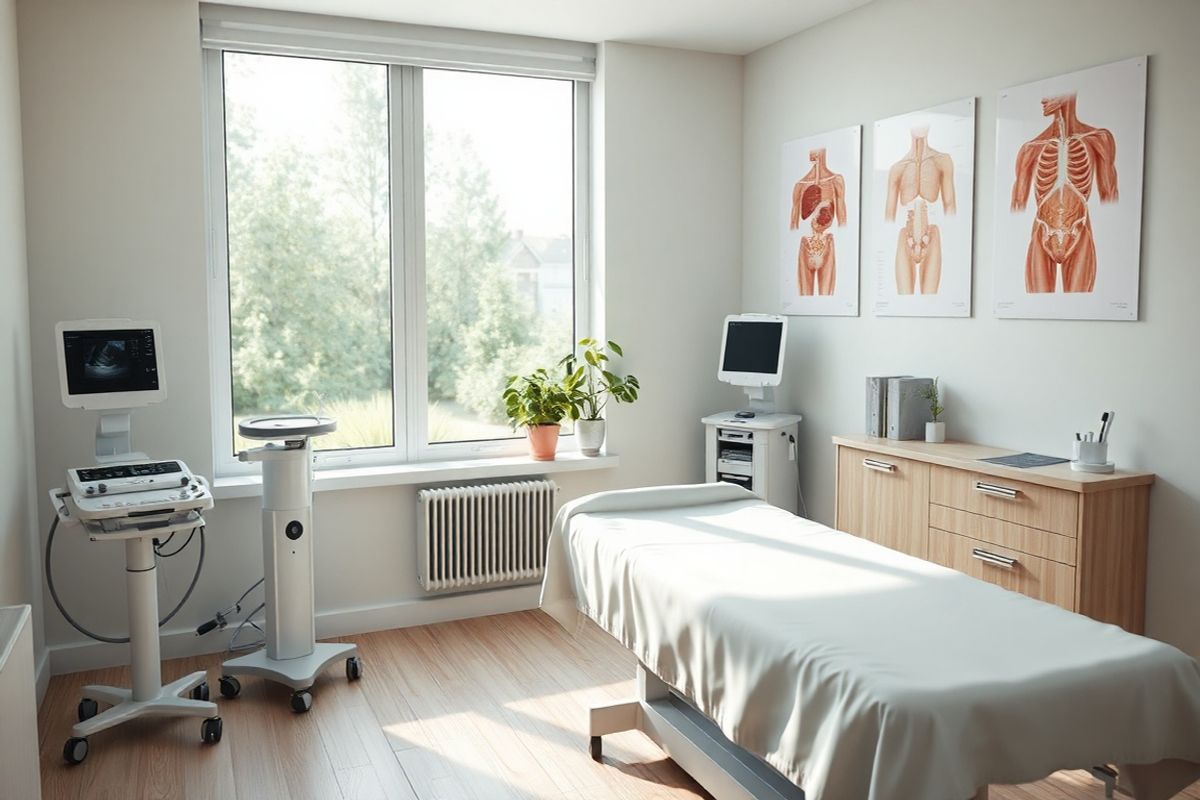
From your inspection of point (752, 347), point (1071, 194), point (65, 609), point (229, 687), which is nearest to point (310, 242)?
point (65, 609)

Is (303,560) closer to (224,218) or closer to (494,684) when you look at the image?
(494,684)

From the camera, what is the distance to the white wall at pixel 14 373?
10.6ft

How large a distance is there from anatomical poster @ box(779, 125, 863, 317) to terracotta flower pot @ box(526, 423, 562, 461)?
1.29 metres

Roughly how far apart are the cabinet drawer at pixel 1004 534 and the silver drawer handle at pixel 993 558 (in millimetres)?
36

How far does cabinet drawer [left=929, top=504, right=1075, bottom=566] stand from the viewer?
3.09 m

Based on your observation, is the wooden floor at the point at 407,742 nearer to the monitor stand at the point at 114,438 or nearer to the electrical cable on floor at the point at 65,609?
the electrical cable on floor at the point at 65,609

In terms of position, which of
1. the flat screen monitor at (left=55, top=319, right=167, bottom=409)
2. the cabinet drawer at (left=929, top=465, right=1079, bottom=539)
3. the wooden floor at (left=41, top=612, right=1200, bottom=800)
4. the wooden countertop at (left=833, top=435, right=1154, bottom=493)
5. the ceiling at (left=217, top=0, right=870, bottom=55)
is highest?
the ceiling at (left=217, top=0, right=870, bottom=55)

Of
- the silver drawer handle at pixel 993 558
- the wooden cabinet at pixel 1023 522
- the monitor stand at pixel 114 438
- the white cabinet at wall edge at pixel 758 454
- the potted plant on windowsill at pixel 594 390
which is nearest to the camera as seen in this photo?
the wooden cabinet at pixel 1023 522

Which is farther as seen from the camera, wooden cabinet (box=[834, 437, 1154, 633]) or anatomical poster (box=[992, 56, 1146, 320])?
anatomical poster (box=[992, 56, 1146, 320])

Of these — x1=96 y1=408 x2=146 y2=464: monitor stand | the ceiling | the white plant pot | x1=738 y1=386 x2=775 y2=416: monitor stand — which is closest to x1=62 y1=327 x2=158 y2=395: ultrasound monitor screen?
x1=96 y1=408 x2=146 y2=464: monitor stand

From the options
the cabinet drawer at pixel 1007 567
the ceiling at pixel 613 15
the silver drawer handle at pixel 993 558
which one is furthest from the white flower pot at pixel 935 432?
the ceiling at pixel 613 15

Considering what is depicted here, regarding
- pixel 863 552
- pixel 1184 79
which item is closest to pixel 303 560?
pixel 863 552

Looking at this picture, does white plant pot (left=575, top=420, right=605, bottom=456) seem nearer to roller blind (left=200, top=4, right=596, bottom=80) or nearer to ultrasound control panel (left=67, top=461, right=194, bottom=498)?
roller blind (left=200, top=4, right=596, bottom=80)

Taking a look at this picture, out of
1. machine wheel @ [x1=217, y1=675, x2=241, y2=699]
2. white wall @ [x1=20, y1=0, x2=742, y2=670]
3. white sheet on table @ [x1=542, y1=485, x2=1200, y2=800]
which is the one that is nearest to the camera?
white sheet on table @ [x1=542, y1=485, x2=1200, y2=800]
